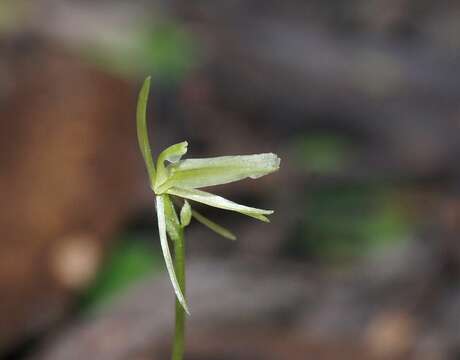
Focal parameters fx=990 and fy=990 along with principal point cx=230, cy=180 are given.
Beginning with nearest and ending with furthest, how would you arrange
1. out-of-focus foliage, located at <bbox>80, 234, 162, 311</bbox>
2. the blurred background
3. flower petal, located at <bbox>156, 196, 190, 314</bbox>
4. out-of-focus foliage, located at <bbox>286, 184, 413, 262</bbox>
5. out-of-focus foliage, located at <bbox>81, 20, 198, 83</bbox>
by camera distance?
1. flower petal, located at <bbox>156, 196, 190, 314</bbox>
2. the blurred background
3. out-of-focus foliage, located at <bbox>80, 234, 162, 311</bbox>
4. out-of-focus foliage, located at <bbox>286, 184, 413, 262</bbox>
5. out-of-focus foliage, located at <bbox>81, 20, 198, 83</bbox>

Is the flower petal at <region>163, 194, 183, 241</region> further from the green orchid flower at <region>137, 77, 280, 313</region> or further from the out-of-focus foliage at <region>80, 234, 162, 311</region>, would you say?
the out-of-focus foliage at <region>80, 234, 162, 311</region>

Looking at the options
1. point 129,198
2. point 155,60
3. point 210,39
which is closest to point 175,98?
point 155,60

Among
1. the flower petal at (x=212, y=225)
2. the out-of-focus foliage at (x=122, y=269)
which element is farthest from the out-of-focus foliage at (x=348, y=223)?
the flower petal at (x=212, y=225)

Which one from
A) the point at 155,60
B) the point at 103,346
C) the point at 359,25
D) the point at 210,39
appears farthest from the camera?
the point at 359,25

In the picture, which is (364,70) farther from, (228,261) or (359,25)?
(228,261)

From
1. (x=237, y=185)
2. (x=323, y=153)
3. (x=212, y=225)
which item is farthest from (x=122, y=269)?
(x=212, y=225)

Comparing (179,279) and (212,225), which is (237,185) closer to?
(212,225)

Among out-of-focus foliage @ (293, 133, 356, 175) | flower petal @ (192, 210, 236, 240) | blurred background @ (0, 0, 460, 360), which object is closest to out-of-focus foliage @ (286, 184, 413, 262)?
blurred background @ (0, 0, 460, 360)
